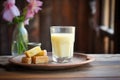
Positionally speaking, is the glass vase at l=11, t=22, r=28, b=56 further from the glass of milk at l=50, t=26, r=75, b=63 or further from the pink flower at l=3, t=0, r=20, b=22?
the glass of milk at l=50, t=26, r=75, b=63

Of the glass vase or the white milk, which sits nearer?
the white milk

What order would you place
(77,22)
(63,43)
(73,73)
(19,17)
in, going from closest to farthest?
(73,73) → (63,43) → (19,17) → (77,22)

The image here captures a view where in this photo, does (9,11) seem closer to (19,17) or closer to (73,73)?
(19,17)

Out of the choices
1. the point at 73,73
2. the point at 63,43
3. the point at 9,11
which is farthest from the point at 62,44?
the point at 9,11

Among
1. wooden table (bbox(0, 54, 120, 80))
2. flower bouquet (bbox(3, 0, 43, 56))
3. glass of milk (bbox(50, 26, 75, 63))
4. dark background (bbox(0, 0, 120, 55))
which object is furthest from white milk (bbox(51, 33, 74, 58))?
dark background (bbox(0, 0, 120, 55))

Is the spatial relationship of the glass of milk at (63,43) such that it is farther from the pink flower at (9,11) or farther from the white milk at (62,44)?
the pink flower at (9,11)

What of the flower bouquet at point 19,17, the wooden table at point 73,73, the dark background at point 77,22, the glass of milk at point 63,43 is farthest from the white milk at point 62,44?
the dark background at point 77,22
